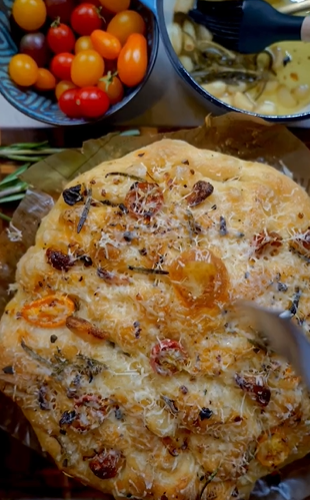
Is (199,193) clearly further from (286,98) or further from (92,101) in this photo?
(286,98)

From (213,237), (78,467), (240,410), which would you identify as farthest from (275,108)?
(78,467)

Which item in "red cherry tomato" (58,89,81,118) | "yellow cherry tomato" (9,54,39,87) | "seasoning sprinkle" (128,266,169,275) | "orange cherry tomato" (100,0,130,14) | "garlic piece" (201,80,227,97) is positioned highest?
"orange cherry tomato" (100,0,130,14)

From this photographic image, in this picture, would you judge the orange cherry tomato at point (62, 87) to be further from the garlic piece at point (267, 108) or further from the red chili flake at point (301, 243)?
the red chili flake at point (301, 243)

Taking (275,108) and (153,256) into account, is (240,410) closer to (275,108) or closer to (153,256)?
(153,256)

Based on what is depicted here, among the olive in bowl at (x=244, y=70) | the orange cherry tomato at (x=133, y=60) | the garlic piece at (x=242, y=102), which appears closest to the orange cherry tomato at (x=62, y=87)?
the orange cherry tomato at (x=133, y=60)

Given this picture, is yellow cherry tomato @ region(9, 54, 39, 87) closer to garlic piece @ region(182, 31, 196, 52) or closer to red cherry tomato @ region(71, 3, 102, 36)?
red cherry tomato @ region(71, 3, 102, 36)

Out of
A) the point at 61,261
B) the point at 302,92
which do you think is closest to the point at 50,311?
the point at 61,261

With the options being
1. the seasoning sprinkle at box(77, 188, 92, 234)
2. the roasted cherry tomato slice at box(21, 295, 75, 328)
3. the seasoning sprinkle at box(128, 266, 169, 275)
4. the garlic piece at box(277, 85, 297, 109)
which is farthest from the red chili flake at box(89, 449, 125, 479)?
the garlic piece at box(277, 85, 297, 109)
